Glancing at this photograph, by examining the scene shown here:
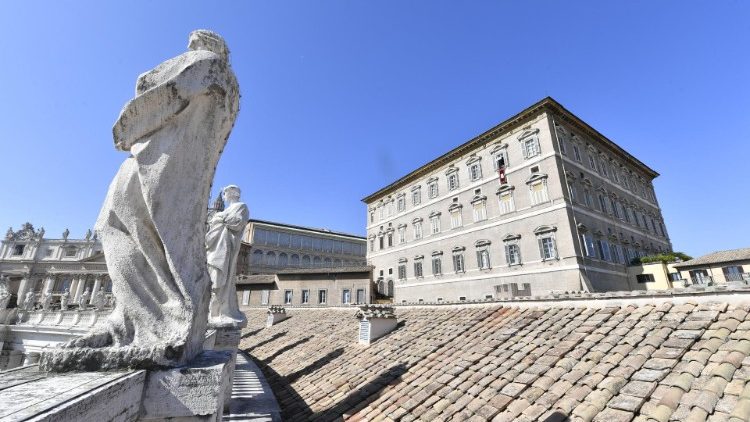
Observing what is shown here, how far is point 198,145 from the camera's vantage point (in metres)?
2.41

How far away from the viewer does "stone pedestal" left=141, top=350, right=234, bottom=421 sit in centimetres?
182

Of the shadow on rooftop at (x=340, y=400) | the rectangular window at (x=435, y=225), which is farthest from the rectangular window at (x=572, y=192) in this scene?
the shadow on rooftop at (x=340, y=400)

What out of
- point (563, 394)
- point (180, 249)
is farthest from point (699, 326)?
point (180, 249)

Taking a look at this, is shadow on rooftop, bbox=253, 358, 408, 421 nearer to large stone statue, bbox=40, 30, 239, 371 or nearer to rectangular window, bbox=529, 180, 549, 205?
large stone statue, bbox=40, 30, 239, 371

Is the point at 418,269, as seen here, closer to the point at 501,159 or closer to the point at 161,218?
the point at 501,159

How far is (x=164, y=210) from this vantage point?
7.15 feet

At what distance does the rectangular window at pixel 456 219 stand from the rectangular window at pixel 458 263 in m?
2.76

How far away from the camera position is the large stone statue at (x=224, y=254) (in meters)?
5.15

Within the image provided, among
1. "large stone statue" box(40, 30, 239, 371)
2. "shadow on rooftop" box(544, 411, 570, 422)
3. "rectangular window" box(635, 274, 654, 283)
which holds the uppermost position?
"rectangular window" box(635, 274, 654, 283)

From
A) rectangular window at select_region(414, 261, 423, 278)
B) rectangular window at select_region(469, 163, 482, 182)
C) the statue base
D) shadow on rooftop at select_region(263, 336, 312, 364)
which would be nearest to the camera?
the statue base

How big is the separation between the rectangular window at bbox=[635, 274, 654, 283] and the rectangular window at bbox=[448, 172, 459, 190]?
51.7 feet

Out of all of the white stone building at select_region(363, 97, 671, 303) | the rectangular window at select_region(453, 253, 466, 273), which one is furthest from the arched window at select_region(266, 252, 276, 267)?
the rectangular window at select_region(453, 253, 466, 273)

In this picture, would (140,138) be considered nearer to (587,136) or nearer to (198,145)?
(198,145)

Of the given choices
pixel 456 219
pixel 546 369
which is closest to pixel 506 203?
pixel 456 219
